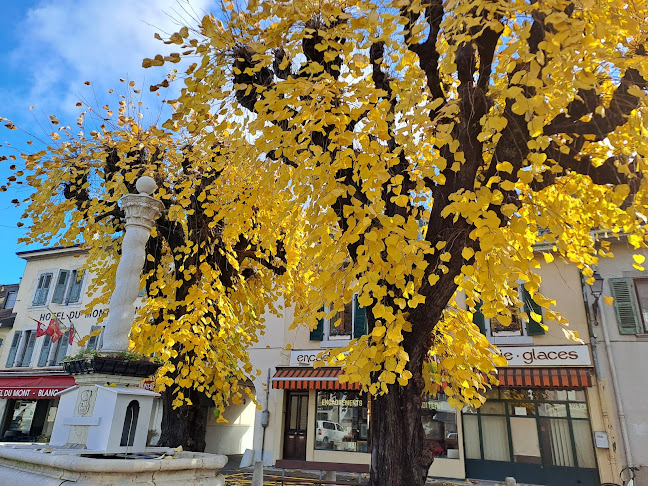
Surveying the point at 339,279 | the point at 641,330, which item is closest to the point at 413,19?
the point at 339,279

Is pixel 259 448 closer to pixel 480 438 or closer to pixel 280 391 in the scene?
pixel 280 391

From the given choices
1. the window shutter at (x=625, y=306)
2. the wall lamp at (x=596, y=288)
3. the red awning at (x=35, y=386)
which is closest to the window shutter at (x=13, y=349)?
the red awning at (x=35, y=386)

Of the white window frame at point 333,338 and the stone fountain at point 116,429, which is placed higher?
the white window frame at point 333,338

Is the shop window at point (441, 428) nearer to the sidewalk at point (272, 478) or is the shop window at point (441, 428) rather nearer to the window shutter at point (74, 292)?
the sidewalk at point (272, 478)

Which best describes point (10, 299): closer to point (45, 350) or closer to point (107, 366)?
point (45, 350)

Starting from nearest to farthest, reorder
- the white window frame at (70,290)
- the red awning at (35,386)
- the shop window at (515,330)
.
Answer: the shop window at (515,330) < the red awning at (35,386) < the white window frame at (70,290)

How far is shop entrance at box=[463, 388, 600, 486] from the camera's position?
11.4 meters

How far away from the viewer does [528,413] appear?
12.1 m

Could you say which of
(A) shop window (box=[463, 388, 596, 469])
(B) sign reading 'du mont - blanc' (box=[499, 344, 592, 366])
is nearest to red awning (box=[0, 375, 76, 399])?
(A) shop window (box=[463, 388, 596, 469])

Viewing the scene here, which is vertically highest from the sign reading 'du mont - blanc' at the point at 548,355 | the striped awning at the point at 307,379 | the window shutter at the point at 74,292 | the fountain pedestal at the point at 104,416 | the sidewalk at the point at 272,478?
the window shutter at the point at 74,292

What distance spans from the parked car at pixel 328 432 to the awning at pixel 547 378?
539cm

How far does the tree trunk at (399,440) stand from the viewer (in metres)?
3.83

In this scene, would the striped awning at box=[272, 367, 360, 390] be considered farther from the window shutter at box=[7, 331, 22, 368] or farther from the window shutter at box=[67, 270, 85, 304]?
the window shutter at box=[7, 331, 22, 368]

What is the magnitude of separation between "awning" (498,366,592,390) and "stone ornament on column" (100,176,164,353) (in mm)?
10145
